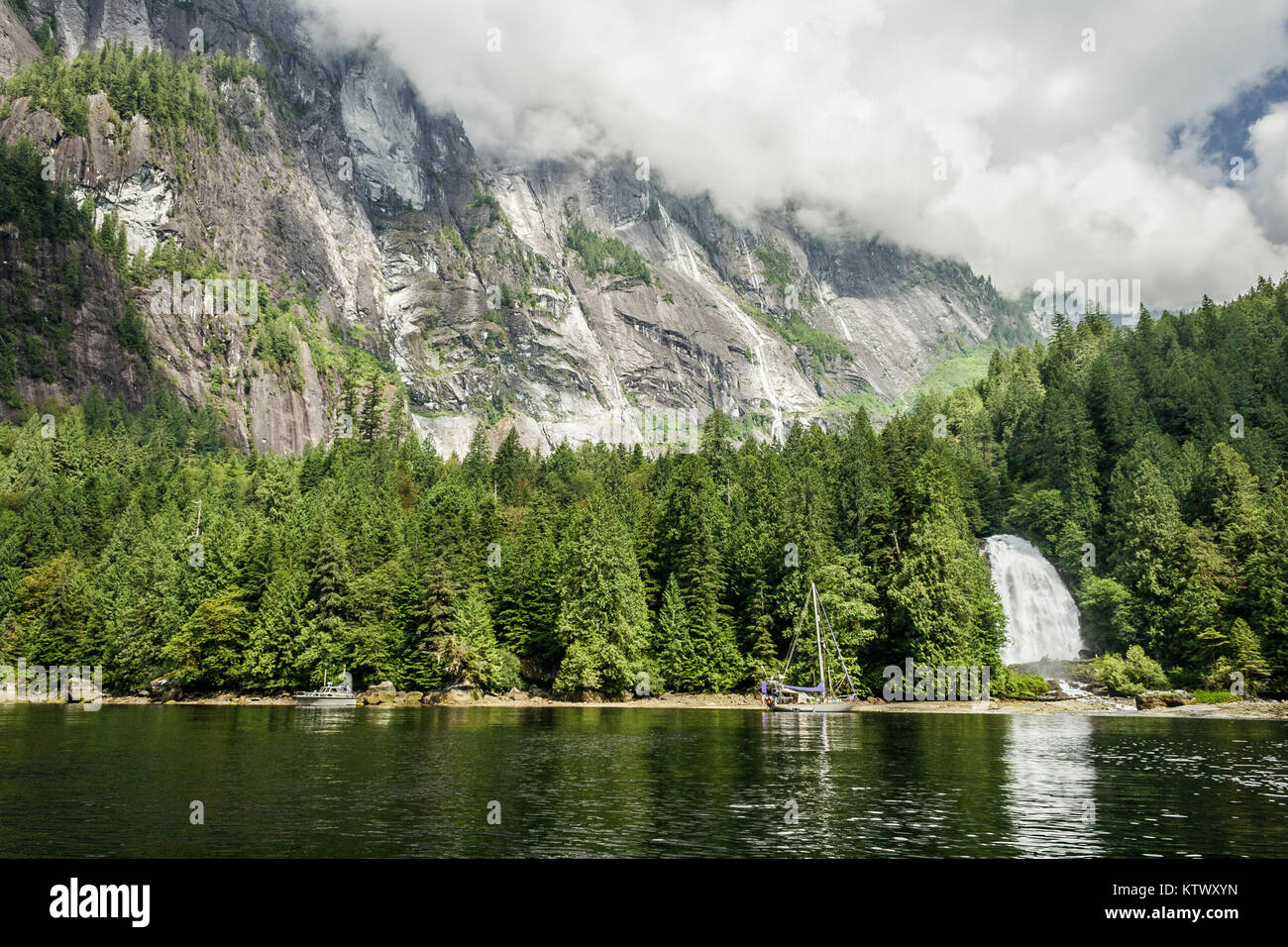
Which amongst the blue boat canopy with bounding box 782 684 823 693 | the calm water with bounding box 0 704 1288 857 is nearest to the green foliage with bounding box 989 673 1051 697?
Answer: the blue boat canopy with bounding box 782 684 823 693

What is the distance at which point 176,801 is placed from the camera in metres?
33.1

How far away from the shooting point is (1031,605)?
11594cm

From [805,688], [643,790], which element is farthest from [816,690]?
[643,790]

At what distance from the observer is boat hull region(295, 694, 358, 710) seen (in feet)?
311

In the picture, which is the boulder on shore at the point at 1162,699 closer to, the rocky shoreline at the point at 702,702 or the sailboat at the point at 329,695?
the rocky shoreline at the point at 702,702

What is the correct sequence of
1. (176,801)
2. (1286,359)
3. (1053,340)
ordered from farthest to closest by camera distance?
(1053,340) < (1286,359) < (176,801)

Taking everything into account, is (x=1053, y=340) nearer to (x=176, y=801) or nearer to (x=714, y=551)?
(x=714, y=551)

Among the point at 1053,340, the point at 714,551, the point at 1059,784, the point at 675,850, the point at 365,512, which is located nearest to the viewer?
the point at 675,850

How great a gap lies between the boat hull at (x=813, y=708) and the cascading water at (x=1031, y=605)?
32.4 meters

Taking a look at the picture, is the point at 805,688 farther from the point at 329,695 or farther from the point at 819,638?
the point at 329,695

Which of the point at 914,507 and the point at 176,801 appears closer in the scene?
the point at 176,801

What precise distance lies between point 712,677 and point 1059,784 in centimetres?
6129

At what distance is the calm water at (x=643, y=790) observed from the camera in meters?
26.6

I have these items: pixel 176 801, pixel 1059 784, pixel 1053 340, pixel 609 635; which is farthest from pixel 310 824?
pixel 1053 340
